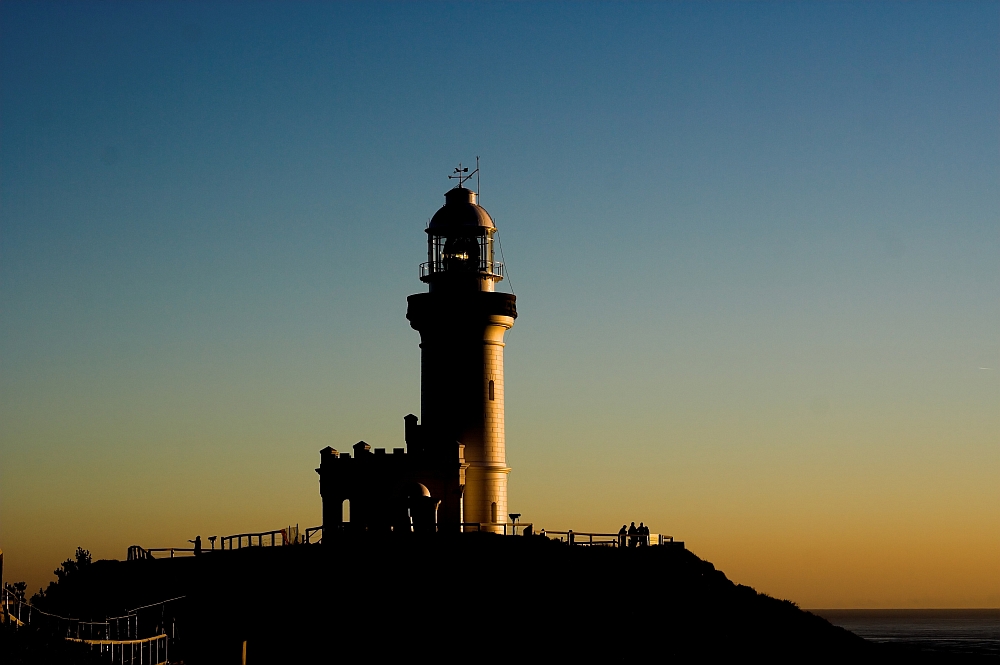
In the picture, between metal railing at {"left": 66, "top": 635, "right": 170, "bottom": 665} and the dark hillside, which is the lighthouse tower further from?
metal railing at {"left": 66, "top": 635, "right": 170, "bottom": 665}

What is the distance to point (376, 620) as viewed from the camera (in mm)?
47812

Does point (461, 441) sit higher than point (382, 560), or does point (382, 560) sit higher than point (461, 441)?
point (461, 441)

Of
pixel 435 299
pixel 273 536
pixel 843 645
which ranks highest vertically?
pixel 435 299

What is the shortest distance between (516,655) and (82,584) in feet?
52.4

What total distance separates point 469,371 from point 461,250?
4.90m

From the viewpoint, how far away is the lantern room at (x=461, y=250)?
59.1m

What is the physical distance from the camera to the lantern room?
194 ft

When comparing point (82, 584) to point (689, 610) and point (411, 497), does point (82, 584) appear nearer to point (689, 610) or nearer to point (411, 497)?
point (411, 497)

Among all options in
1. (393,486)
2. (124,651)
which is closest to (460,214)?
(393,486)

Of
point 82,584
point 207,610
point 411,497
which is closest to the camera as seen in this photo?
point 207,610

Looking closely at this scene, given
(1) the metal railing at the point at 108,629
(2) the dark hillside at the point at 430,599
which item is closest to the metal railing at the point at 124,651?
(1) the metal railing at the point at 108,629

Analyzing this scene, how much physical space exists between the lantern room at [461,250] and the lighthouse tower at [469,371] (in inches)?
1.9

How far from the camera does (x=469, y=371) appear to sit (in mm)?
58125

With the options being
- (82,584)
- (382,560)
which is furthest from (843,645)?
(82,584)
